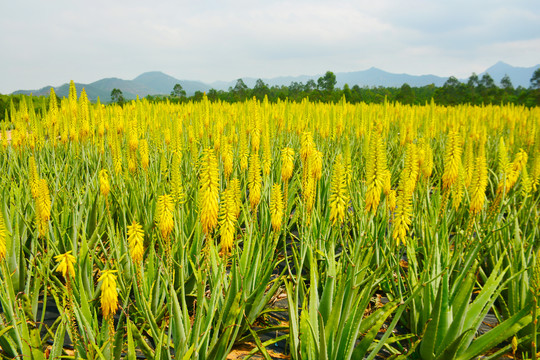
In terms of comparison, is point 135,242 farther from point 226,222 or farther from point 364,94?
point 364,94

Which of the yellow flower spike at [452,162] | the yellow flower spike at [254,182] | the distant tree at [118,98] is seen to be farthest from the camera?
the distant tree at [118,98]

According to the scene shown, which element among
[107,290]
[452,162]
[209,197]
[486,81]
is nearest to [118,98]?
[209,197]

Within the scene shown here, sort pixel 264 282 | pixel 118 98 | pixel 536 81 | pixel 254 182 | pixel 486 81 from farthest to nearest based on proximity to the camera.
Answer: pixel 486 81, pixel 536 81, pixel 118 98, pixel 264 282, pixel 254 182

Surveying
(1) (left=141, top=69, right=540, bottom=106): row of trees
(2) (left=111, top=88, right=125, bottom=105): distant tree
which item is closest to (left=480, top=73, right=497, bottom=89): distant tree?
(1) (left=141, top=69, right=540, bottom=106): row of trees

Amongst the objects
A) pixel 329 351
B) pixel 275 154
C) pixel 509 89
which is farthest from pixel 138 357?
pixel 509 89

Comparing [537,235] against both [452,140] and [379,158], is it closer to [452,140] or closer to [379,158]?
[452,140]

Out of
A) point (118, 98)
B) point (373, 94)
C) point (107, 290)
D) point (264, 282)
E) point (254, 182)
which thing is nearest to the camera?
point (107, 290)

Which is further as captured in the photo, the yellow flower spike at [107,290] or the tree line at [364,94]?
the tree line at [364,94]

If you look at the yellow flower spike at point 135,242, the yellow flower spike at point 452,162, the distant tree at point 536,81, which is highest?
the distant tree at point 536,81

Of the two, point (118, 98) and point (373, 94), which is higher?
point (373, 94)

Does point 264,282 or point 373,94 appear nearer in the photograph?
point 264,282

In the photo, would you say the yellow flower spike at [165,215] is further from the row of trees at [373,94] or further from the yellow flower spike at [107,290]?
the row of trees at [373,94]

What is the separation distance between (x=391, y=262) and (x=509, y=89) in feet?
105

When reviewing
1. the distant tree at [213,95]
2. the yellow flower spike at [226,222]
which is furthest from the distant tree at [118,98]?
the yellow flower spike at [226,222]
